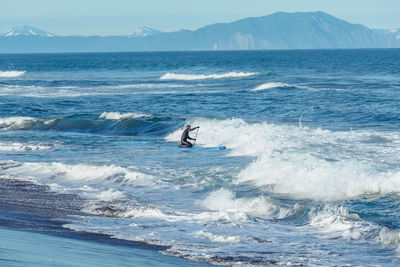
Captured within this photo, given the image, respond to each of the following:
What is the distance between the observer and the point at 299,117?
32062 millimetres

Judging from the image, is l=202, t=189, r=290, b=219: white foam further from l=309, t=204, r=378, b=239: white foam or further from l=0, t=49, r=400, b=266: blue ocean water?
l=309, t=204, r=378, b=239: white foam

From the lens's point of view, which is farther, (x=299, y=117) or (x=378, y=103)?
(x=378, y=103)

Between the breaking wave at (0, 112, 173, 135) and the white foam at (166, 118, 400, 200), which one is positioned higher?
the white foam at (166, 118, 400, 200)

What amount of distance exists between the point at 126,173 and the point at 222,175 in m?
2.70

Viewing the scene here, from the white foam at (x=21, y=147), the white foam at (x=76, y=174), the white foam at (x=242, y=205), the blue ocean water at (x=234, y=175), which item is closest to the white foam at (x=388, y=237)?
the blue ocean water at (x=234, y=175)

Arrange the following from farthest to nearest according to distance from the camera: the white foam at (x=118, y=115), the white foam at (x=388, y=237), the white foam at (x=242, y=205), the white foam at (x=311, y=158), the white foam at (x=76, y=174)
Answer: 1. the white foam at (x=118, y=115)
2. the white foam at (x=76, y=174)
3. the white foam at (x=311, y=158)
4. the white foam at (x=242, y=205)
5. the white foam at (x=388, y=237)

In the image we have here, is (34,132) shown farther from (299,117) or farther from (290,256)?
(290,256)

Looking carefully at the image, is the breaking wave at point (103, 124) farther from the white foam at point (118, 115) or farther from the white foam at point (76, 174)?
the white foam at point (76, 174)

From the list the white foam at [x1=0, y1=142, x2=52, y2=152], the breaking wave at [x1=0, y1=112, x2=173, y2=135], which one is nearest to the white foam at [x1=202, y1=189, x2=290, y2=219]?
the white foam at [x1=0, y1=142, x2=52, y2=152]

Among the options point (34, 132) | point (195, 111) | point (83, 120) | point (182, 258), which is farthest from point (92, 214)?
point (195, 111)

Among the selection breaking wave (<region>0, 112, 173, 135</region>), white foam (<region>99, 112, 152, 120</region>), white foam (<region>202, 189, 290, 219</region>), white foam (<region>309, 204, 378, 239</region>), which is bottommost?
breaking wave (<region>0, 112, 173, 135</region>)

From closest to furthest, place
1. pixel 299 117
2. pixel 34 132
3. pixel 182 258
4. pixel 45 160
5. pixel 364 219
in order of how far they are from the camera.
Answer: pixel 182 258 → pixel 364 219 → pixel 45 160 → pixel 34 132 → pixel 299 117

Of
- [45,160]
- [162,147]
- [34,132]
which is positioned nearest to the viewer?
[45,160]

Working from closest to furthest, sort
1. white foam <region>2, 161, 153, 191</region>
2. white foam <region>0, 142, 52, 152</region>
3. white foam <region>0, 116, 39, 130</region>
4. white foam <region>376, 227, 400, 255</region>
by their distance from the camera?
1. white foam <region>376, 227, 400, 255</region>
2. white foam <region>2, 161, 153, 191</region>
3. white foam <region>0, 142, 52, 152</region>
4. white foam <region>0, 116, 39, 130</region>
